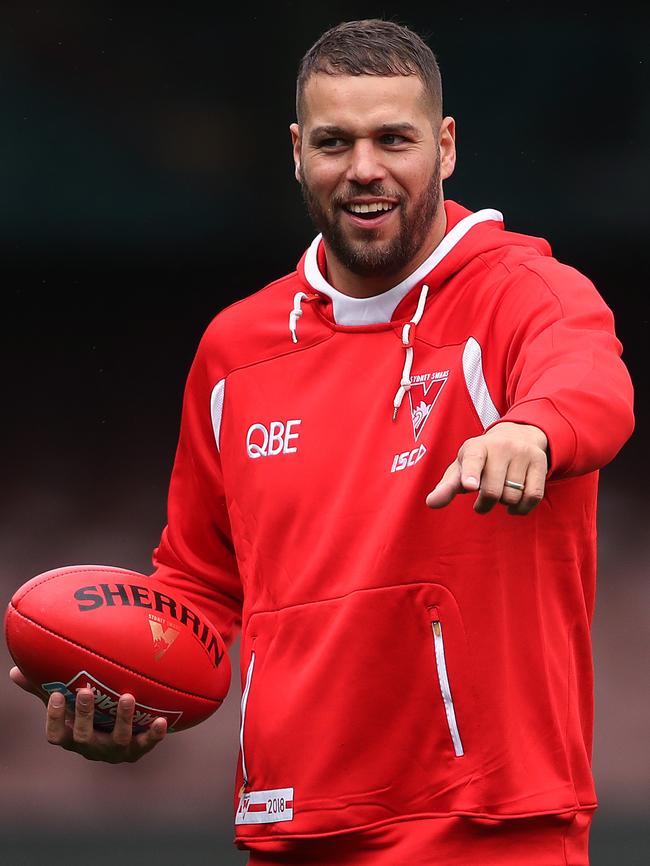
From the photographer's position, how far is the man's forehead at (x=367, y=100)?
8.30ft

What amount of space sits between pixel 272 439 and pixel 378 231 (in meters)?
0.36

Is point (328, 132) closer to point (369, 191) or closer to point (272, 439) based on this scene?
point (369, 191)

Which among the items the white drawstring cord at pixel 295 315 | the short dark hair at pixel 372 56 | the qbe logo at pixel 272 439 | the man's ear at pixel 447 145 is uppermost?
the short dark hair at pixel 372 56

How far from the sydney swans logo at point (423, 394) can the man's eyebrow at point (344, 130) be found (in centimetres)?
36

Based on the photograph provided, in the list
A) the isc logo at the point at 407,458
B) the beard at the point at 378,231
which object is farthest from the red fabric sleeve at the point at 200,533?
the isc logo at the point at 407,458

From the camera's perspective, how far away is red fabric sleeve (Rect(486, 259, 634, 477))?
199cm

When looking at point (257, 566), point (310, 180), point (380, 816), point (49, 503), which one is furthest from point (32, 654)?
point (49, 503)

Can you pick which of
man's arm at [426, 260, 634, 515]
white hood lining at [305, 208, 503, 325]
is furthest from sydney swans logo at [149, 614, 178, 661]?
man's arm at [426, 260, 634, 515]

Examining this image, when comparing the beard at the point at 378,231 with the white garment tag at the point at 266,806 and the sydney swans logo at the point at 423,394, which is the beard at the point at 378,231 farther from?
the white garment tag at the point at 266,806

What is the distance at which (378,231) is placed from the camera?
2.55 m

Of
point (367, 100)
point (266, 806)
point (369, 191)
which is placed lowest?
point (266, 806)

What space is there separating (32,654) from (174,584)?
0.39m

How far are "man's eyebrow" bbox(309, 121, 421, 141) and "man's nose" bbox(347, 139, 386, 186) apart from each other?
3cm

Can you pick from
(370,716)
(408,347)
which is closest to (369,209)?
(408,347)
